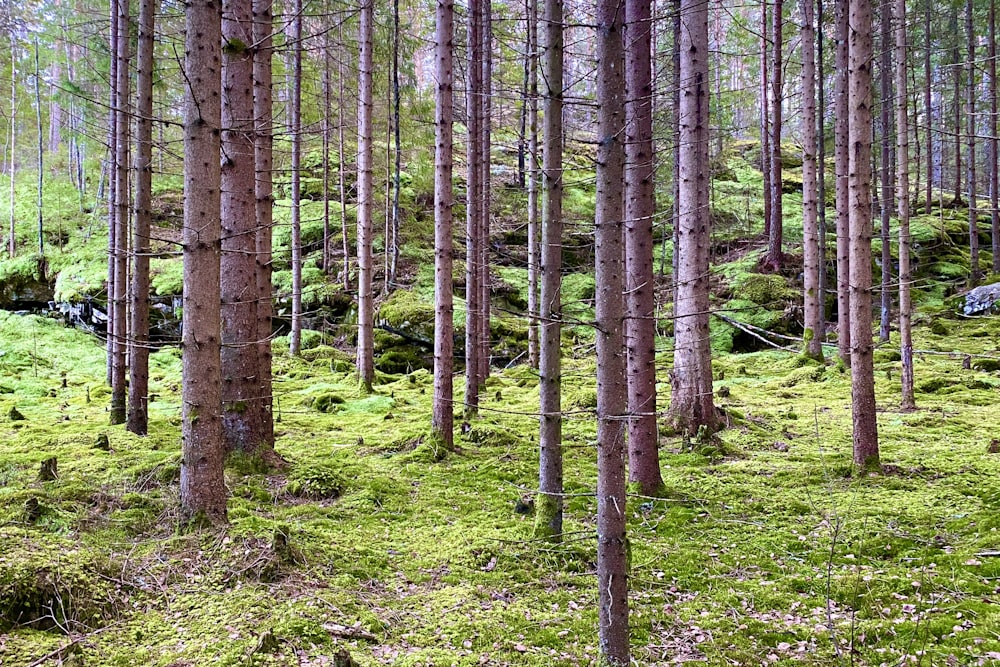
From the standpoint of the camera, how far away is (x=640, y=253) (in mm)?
5668

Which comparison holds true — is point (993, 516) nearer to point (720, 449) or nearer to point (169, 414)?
point (720, 449)

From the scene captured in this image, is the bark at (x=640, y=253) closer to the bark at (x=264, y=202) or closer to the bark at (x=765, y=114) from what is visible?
the bark at (x=264, y=202)

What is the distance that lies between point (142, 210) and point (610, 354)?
6889 millimetres

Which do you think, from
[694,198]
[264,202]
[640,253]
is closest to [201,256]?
[264,202]

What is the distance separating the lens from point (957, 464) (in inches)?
276

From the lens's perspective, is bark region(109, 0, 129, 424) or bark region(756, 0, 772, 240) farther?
bark region(756, 0, 772, 240)

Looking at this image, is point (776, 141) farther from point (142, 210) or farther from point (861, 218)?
point (142, 210)

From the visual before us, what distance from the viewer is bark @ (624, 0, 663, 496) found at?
222 inches

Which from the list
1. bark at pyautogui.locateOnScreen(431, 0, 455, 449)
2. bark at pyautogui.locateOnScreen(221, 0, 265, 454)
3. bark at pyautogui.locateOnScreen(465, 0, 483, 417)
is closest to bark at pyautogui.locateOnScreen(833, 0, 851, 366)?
bark at pyautogui.locateOnScreen(465, 0, 483, 417)

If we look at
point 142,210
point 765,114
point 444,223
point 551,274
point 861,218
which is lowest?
point 551,274

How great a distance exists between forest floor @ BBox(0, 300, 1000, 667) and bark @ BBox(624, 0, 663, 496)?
20.3 inches

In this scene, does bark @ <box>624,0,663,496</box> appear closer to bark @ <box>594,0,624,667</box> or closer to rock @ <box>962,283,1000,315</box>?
bark @ <box>594,0,624,667</box>

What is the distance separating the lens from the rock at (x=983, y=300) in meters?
16.6

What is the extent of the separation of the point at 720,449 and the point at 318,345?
498 inches
